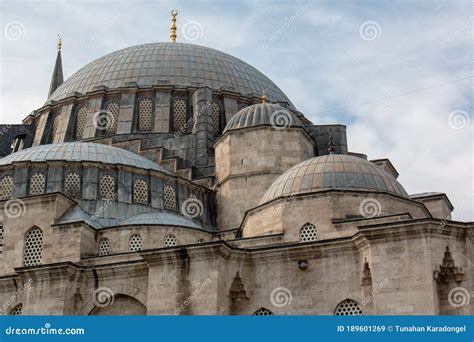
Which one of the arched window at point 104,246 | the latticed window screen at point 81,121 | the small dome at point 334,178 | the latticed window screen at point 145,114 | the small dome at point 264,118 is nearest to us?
the small dome at point 334,178

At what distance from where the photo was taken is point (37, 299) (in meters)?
22.2

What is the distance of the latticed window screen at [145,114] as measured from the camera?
114 feet

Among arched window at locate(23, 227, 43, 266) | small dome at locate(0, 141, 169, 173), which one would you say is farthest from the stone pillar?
arched window at locate(23, 227, 43, 266)

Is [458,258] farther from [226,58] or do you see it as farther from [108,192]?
[226,58]

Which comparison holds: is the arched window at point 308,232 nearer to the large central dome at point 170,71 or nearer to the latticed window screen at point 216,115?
the latticed window screen at point 216,115

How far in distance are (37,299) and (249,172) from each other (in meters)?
9.02

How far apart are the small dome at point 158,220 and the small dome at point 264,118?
492cm

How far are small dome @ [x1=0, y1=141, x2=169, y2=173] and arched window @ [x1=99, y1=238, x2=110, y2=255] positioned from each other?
3.70 m

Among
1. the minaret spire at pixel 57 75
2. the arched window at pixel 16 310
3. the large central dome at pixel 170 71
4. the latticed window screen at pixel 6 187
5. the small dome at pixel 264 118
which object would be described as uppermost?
the minaret spire at pixel 57 75

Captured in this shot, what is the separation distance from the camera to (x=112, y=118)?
115 ft

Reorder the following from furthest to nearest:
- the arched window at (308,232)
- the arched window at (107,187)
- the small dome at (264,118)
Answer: the small dome at (264,118), the arched window at (107,187), the arched window at (308,232)

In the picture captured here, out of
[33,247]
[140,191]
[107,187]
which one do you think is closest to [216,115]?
[140,191]

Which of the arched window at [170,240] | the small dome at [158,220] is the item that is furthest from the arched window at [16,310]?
the arched window at [170,240]

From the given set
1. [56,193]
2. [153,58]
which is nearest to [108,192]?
[56,193]
